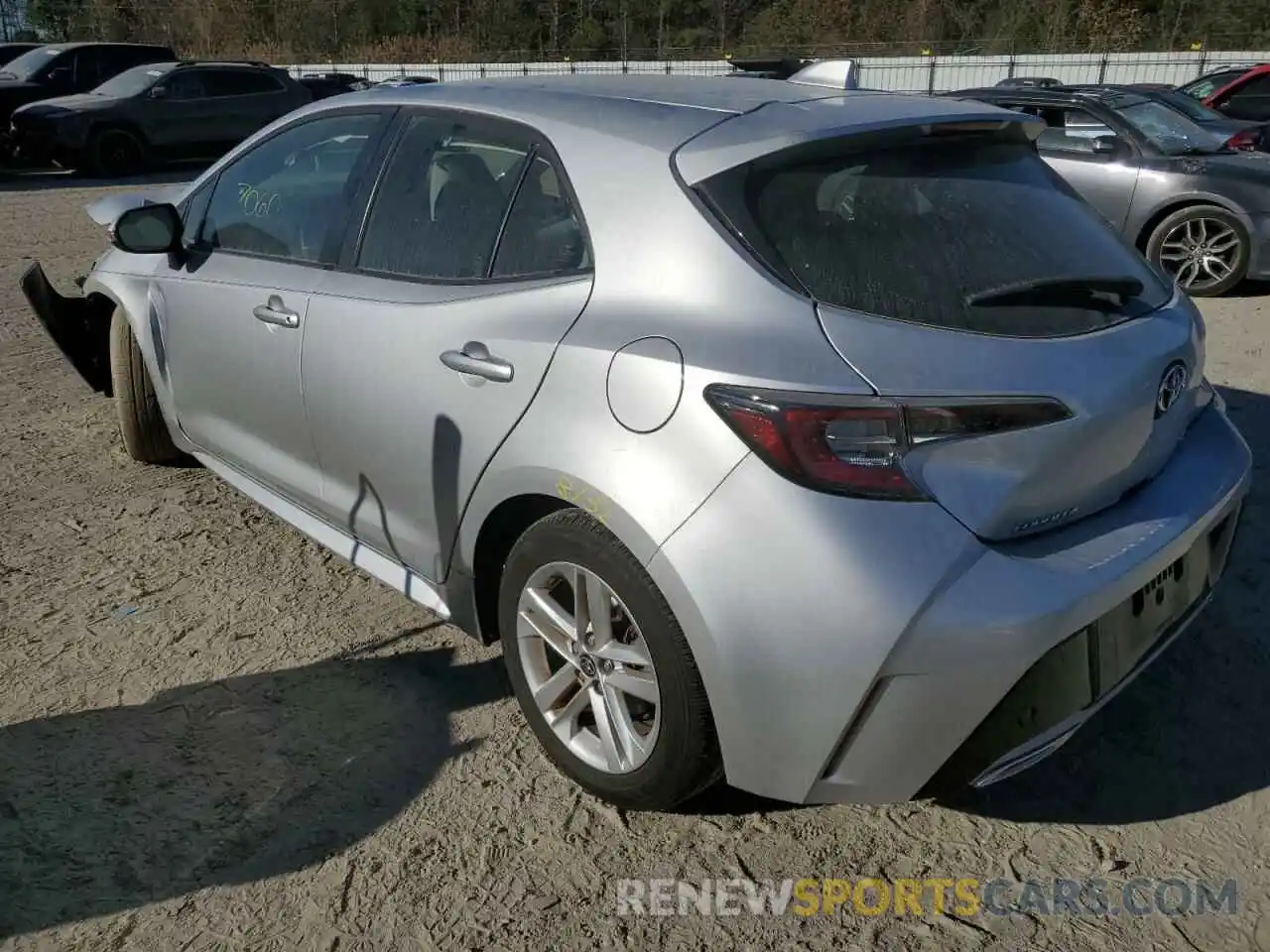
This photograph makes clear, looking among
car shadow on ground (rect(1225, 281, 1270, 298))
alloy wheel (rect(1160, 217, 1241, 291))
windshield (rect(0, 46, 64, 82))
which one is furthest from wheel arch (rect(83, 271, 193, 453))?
windshield (rect(0, 46, 64, 82))

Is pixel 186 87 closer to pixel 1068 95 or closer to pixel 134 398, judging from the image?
pixel 1068 95

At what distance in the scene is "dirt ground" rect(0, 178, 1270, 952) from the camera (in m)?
2.29

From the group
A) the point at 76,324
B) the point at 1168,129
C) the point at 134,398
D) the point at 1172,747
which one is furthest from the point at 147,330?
the point at 1168,129

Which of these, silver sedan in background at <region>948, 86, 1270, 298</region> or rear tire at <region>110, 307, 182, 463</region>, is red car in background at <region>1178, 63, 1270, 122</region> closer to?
silver sedan in background at <region>948, 86, 1270, 298</region>

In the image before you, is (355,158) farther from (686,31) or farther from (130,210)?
(686,31)

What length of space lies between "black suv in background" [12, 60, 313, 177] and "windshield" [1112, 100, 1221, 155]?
40.7ft

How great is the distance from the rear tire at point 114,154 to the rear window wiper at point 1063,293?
15452 mm

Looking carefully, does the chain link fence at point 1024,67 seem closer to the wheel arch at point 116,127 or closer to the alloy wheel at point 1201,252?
the wheel arch at point 116,127

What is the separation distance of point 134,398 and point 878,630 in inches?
139

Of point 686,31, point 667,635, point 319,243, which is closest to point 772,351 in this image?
point 667,635

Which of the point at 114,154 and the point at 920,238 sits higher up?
the point at 920,238

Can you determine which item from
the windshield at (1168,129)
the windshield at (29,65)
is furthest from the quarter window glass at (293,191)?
the windshield at (29,65)

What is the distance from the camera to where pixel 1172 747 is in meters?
2.78

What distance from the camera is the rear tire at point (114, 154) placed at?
48.7 feet
